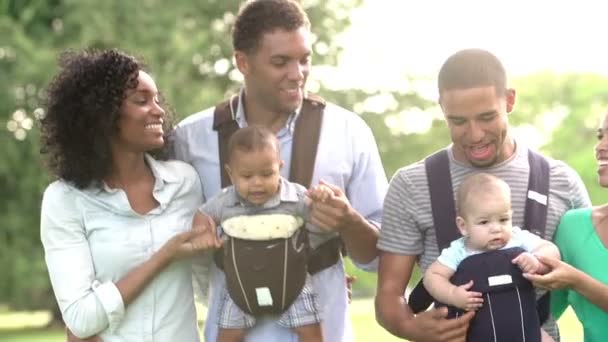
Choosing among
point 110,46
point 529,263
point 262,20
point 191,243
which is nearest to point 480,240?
point 529,263

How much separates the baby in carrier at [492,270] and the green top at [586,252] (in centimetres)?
13

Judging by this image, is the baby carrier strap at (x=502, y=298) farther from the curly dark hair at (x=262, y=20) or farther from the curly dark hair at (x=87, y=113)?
the curly dark hair at (x=87, y=113)

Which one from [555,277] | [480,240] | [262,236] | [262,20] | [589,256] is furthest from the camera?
[262,20]

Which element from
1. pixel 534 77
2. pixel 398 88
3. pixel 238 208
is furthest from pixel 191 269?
pixel 534 77

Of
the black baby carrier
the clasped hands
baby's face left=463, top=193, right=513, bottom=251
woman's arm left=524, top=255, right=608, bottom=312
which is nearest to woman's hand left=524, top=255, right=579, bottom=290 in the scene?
woman's arm left=524, top=255, right=608, bottom=312

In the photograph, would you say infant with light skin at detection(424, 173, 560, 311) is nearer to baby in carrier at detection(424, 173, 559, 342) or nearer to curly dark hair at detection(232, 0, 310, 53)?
baby in carrier at detection(424, 173, 559, 342)

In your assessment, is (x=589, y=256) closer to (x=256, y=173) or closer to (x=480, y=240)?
(x=480, y=240)

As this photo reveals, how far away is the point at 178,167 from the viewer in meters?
5.42

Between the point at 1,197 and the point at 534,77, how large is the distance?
28.3 metres

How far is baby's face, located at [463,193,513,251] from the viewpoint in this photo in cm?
463

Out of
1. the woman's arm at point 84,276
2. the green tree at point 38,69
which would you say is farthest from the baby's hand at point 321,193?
the green tree at point 38,69

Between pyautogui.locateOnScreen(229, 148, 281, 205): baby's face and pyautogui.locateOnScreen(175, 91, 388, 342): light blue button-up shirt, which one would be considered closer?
pyautogui.locateOnScreen(229, 148, 281, 205): baby's face

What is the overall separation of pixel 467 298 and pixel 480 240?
0.73 feet

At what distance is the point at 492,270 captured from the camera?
4633 millimetres
